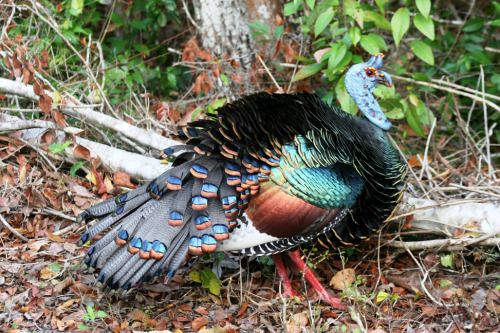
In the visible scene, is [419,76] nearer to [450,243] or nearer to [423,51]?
[423,51]

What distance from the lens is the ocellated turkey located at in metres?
3.29

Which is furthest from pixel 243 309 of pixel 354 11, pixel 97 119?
pixel 354 11

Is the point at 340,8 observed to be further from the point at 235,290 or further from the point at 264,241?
the point at 235,290

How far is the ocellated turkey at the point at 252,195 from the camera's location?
10.8 feet

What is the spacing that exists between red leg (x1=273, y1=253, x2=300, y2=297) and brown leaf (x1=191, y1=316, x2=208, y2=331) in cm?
64

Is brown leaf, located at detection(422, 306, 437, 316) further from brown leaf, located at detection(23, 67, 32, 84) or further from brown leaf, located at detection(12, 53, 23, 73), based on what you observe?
brown leaf, located at detection(12, 53, 23, 73)

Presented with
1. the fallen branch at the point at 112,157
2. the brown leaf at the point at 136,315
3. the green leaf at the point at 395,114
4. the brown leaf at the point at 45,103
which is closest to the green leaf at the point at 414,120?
the green leaf at the point at 395,114

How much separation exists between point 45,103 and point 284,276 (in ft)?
7.81

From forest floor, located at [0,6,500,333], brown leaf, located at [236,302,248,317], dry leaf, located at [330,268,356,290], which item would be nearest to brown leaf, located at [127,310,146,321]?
forest floor, located at [0,6,500,333]

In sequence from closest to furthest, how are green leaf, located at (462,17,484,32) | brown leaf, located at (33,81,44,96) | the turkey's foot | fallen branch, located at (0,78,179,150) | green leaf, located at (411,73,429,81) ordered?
1. the turkey's foot
2. brown leaf, located at (33,81,44,96)
3. fallen branch, located at (0,78,179,150)
4. green leaf, located at (411,73,429,81)
5. green leaf, located at (462,17,484,32)

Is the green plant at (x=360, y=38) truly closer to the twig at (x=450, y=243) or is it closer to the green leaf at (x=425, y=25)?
the green leaf at (x=425, y=25)

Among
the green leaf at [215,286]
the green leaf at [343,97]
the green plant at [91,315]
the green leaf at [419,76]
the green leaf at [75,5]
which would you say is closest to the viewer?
the green plant at [91,315]

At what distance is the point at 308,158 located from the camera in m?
3.47

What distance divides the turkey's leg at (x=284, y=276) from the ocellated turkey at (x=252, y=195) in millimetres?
249
